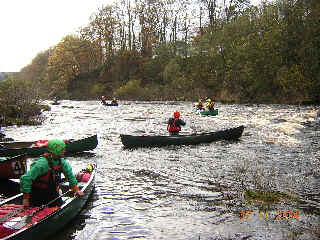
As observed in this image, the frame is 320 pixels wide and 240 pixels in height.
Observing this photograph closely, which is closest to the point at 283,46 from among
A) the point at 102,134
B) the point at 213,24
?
the point at 213,24

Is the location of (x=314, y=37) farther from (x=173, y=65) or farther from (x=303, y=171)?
(x=303, y=171)

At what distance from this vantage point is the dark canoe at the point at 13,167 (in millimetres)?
8367

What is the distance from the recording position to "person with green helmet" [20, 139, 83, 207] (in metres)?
5.62

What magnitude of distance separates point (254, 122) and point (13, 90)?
624 inches

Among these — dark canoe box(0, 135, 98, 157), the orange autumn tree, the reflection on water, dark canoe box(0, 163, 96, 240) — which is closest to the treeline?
the orange autumn tree

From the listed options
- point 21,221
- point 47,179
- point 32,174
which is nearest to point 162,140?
point 47,179

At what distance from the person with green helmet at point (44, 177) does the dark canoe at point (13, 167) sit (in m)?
2.79

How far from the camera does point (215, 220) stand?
6422 millimetres

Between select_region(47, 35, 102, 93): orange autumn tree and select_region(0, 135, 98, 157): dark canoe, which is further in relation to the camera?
select_region(47, 35, 102, 93): orange autumn tree

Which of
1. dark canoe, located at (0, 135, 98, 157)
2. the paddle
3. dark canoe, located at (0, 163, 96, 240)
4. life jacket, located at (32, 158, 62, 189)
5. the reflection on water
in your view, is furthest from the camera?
dark canoe, located at (0, 135, 98, 157)

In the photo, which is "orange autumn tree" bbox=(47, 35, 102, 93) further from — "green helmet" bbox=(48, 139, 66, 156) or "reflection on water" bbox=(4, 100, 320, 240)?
"green helmet" bbox=(48, 139, 66, 156)

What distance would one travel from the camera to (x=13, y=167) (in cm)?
840

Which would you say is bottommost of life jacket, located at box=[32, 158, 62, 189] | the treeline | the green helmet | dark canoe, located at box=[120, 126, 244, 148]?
dark canoe, located at box=[120, 126, 244, 148]

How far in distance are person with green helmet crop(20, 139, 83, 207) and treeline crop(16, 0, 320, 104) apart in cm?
2110
